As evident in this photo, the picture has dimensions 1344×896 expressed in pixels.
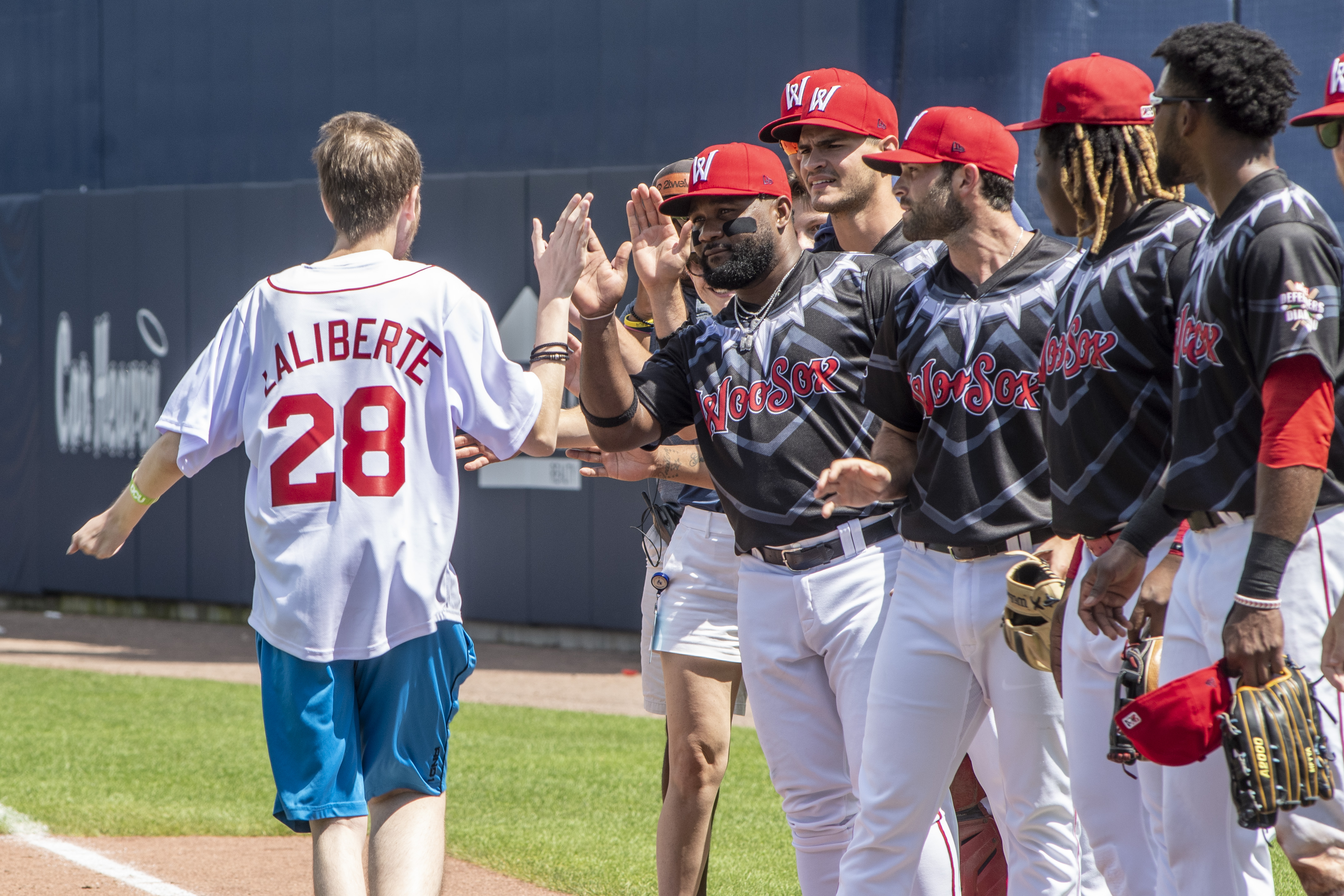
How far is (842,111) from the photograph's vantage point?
425 cm

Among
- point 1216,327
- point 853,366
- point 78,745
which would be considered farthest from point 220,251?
point 1216,327

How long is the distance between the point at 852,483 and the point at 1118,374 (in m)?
0.69

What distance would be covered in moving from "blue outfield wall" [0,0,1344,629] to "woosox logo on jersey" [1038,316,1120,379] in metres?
6.60

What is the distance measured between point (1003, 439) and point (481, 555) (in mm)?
9413

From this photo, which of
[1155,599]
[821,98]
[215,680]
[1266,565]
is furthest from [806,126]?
[215,680]

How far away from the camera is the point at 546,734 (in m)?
8.80

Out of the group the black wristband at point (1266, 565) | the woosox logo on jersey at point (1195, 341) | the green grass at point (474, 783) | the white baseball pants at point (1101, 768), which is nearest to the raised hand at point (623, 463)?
the white baseball pants at point (1101, 768)

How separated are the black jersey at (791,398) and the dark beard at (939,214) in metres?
0.22

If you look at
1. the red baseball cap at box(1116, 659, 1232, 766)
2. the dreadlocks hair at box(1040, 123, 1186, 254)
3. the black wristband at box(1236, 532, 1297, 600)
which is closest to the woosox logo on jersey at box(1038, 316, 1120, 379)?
the dreadlocks hair at box(1040, 123, 1186, 254)

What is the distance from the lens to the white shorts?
14.9 feet

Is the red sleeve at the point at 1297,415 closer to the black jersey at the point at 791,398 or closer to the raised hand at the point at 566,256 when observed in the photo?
the black jersey at the point at 791,398

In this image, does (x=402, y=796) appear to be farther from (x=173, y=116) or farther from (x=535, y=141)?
(x=173, y=116)

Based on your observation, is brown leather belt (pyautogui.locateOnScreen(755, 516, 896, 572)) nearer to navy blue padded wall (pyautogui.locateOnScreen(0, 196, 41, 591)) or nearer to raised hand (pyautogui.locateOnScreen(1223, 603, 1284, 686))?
raised hand (pyautogui.locateOnScreen(1223, 603, 1284, 686))

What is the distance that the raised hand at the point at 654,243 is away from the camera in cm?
405
